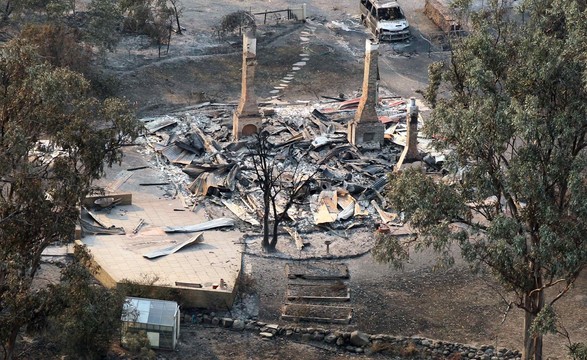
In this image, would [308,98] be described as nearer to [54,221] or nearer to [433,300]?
[433,300]

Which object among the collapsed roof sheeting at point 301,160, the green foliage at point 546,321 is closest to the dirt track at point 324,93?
the collapsed roof sheeting at point 301,160

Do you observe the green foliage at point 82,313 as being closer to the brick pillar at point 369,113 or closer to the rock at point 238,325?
the rock at point 238,325

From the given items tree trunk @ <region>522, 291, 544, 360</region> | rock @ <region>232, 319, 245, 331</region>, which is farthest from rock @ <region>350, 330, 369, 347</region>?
tree trunk @ <region>522, 291, 544, 360</region>

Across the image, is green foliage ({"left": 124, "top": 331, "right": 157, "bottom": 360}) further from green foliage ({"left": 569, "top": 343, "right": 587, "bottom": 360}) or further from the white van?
the white van

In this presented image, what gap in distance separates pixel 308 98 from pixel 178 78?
541 cm

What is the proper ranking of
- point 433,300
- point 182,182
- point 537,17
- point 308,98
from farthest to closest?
point 308,98 → point 182,182 → point 433,300 → point 537,17

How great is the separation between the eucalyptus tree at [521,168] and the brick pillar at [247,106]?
1290 centimetres

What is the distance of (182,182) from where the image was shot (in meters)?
41.0

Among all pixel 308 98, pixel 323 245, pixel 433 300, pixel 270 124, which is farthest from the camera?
pixel 308 98

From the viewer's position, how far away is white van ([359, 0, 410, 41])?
178 ft

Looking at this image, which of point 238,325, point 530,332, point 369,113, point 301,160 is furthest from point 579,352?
point 369,113

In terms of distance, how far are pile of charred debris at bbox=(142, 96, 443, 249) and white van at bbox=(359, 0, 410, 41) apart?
708 cm

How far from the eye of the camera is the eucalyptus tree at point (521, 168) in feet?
91.8

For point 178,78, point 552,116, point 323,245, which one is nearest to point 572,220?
point 552,116
